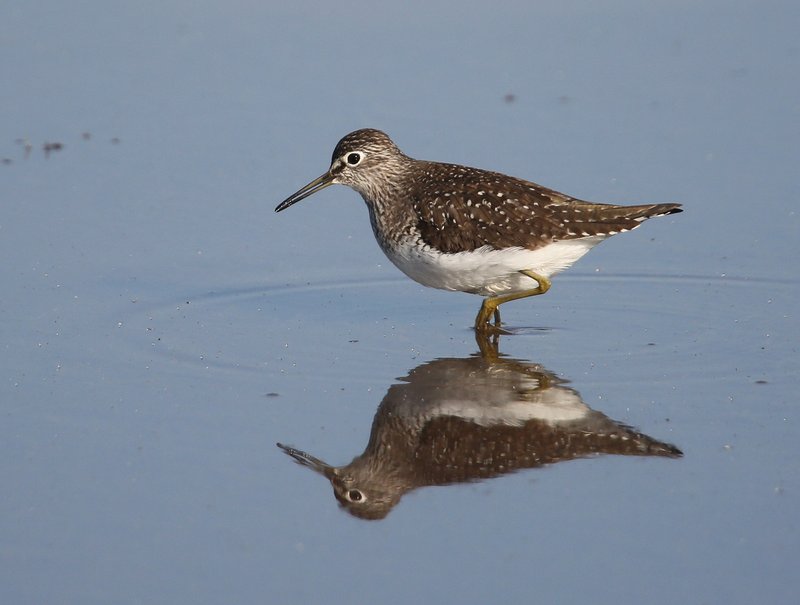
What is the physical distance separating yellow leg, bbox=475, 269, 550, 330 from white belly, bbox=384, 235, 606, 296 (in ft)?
0.16

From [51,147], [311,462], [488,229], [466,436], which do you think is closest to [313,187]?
[488,229]

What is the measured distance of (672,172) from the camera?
12.6 meters

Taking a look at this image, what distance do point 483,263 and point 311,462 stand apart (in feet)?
9.16

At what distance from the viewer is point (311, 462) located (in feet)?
25.1

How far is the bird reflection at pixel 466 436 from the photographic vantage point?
743cm

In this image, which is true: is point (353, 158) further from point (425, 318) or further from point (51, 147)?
point (51, 147)

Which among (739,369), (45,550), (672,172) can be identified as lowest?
(45,550)

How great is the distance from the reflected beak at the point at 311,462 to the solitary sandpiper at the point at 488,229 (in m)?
2.54

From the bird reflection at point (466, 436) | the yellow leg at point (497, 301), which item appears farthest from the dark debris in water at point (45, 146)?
the bird reflection at point (466, 436)

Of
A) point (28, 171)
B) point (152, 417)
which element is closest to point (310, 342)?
point (152, 417)

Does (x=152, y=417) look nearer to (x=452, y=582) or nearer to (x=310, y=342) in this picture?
(x=310, y=342)

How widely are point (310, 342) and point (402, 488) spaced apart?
2.63 metres

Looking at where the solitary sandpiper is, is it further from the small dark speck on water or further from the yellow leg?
the small dark speck on water

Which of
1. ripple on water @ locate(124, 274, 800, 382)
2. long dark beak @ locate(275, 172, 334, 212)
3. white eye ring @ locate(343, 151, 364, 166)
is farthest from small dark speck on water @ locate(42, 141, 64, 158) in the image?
white eye ring @ locate(343, 151, 364, 166)
